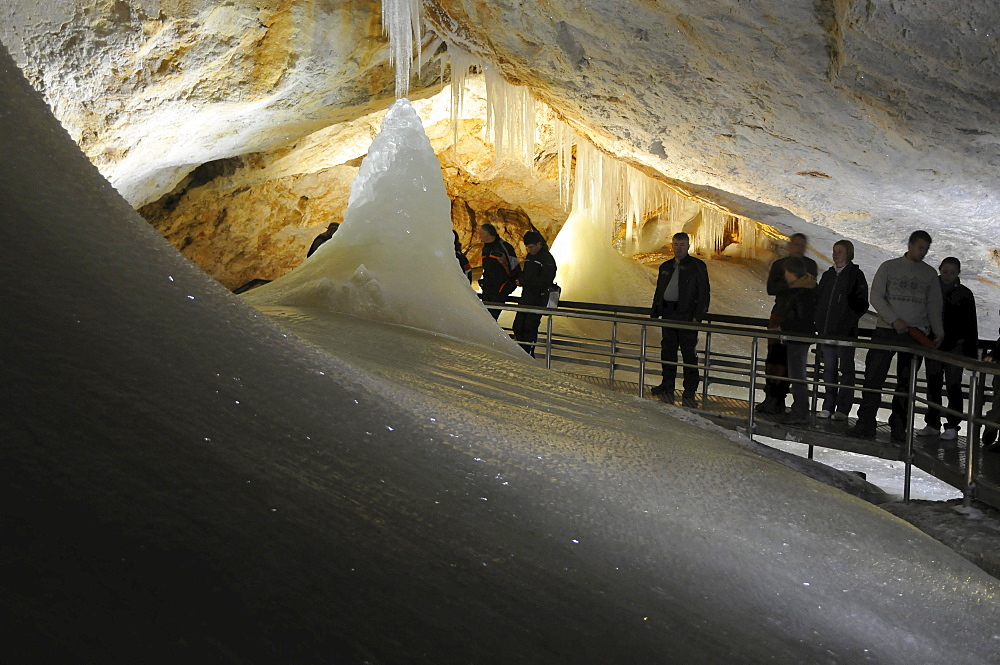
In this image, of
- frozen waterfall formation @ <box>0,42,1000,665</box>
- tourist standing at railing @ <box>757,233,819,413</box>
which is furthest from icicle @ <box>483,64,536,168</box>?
frozen waterfall formation @ <box>0,42,1000,665</box>

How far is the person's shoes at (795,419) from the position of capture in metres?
4.95

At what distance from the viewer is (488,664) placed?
105cm

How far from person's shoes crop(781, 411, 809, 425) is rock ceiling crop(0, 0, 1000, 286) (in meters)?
2.00

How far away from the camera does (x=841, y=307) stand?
4.91 metres

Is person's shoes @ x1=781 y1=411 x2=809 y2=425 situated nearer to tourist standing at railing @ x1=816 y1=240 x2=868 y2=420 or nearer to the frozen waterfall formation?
tourist standing at railing @ x1=816 y1=240 x2=868 y2=420

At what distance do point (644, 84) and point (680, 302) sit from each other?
176cm

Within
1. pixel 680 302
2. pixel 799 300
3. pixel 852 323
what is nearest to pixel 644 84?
pixel 680 302

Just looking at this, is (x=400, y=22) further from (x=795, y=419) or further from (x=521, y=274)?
(x=795, y=419)

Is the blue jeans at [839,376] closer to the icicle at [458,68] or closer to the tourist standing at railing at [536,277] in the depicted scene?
the tourist standing at railing at [536,277]

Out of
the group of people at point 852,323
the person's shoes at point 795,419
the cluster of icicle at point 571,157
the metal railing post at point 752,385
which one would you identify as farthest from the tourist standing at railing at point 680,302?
the cluster of icicle at point 571,157

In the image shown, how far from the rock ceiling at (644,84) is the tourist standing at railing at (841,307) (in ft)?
3.47

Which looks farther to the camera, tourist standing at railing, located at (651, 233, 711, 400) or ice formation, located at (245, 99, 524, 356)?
tourist standing at railing, located at (651, 233, 711, 400)

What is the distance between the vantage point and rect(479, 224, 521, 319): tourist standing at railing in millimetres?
7137

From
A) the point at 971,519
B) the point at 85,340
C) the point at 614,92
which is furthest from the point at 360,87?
the point at 85,340
